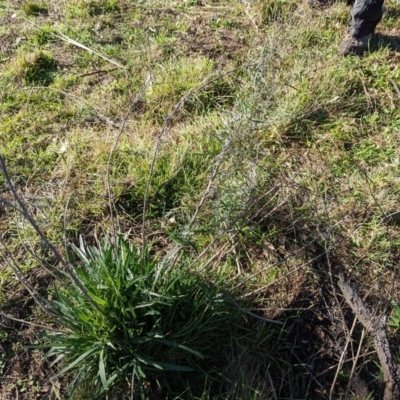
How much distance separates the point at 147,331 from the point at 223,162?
A: 117cm

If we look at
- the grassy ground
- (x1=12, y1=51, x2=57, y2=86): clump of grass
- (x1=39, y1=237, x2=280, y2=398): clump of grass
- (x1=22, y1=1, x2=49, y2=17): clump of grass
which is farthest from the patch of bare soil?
(x1=39, y1=237, x2=280, y2=398): clump of grass

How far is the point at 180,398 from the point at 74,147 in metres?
1.90

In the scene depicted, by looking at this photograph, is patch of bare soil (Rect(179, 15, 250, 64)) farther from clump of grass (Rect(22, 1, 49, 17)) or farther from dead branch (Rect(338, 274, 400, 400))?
dead branch (Rect(338, 274, 400, 400))

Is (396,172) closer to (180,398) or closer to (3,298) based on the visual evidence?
(180,398)

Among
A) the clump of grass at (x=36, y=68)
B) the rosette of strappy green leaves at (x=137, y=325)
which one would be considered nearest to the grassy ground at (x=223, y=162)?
the clump of grass at (x=36, y=68)

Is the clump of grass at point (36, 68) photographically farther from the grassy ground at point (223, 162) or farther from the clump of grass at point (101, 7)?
the clump of grass at point (101, 7)

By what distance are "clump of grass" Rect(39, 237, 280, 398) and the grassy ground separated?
0.28 ft

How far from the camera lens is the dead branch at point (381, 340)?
2002 mm

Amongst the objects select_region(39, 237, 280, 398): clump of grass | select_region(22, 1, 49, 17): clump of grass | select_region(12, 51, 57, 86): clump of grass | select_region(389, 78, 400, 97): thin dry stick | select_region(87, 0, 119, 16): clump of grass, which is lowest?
select_region(39, 237, 280, 398): clump of grass

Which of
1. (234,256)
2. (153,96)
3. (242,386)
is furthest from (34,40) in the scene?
(242,386)

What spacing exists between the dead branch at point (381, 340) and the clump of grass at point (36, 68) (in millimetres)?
2937

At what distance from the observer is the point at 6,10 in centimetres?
457

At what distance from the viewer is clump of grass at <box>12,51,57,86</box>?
12.4 ft

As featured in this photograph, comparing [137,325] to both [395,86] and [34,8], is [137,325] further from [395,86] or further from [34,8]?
[34,8]
